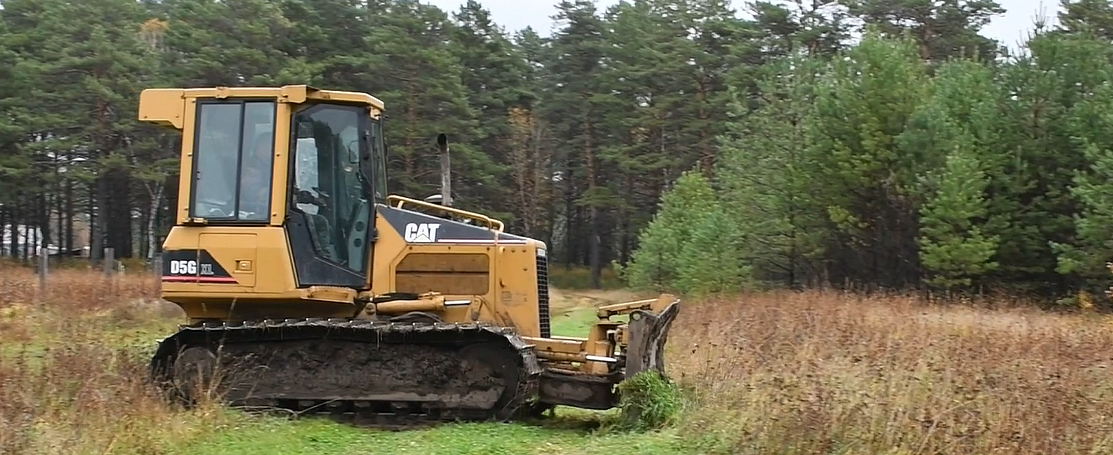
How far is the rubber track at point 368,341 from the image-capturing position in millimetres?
8227

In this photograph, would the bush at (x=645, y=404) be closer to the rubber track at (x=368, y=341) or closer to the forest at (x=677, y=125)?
the rubber track at (x=368, y=341)

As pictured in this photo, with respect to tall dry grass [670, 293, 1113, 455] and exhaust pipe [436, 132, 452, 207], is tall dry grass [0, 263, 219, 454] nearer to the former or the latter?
exhaust pipe [436, 132, 452, 207]

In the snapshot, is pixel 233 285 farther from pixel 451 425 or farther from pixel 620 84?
pixel 620 84

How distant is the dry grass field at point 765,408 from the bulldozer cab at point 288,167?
1.35 meters

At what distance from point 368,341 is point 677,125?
120 feet

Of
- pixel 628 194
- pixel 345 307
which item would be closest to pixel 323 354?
pixel 345 307

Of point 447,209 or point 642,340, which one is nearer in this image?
point 642,340

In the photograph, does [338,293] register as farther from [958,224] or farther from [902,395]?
[958,224]

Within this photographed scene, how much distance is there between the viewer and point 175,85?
3697cm

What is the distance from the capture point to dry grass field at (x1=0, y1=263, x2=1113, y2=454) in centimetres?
637

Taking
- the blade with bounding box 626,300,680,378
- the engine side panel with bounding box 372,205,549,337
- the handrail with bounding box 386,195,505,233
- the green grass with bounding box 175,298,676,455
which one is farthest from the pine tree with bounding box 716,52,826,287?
the green grass with bounding box 175,298,676,455

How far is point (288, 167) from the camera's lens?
8.59 metres

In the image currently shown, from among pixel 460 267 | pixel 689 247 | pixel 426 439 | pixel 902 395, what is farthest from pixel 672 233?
pixel 902 395

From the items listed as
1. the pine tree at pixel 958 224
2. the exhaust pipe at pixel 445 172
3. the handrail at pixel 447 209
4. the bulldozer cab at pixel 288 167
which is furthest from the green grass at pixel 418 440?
the pine tree at pixel 958 224
